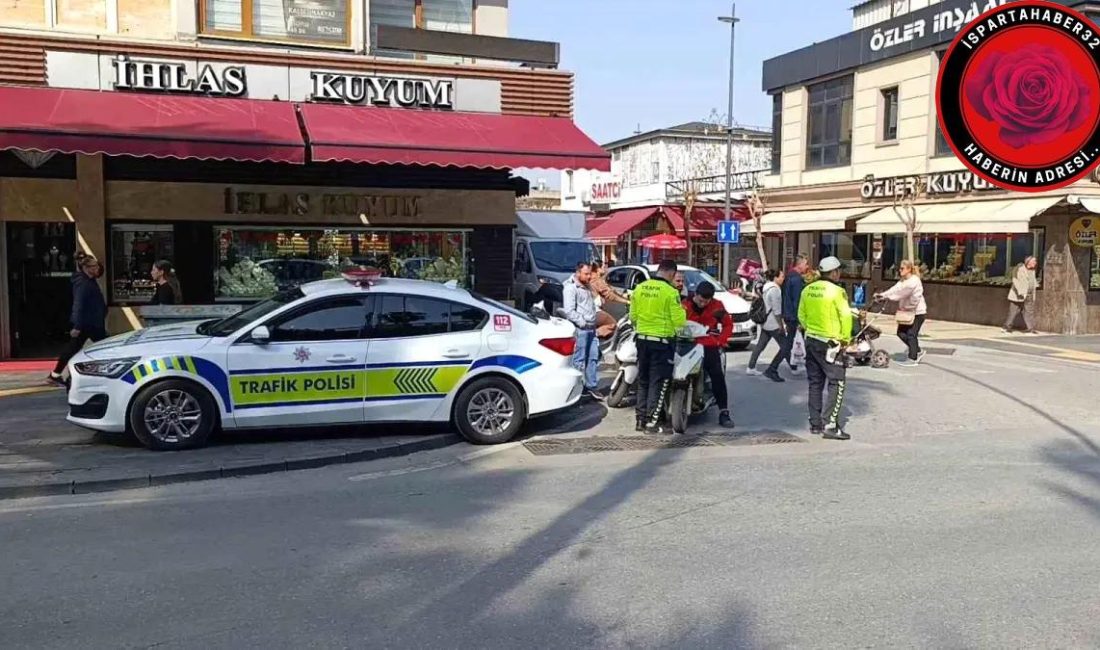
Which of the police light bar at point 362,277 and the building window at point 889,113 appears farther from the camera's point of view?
the building window at point 889,113

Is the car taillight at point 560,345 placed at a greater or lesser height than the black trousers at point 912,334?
greater

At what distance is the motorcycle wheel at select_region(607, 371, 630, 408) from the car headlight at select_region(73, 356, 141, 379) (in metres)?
5.22

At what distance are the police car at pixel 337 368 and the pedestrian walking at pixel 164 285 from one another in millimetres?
3770

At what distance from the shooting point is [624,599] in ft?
15.4

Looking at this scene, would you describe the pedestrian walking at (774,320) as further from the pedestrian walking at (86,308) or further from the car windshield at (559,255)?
the car windshield at (559,255)

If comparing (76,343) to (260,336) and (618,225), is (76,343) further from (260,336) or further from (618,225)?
(618,225)

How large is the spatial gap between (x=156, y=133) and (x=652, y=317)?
6248 mm

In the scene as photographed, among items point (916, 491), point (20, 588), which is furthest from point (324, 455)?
point (916, 491)

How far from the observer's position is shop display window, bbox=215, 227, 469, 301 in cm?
1354

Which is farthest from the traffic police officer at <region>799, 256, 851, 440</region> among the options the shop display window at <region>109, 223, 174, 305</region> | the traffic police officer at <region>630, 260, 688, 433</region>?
the shop display window at <region>109, 223, 174, 305</region>

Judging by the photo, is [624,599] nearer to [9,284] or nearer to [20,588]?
[20,588]

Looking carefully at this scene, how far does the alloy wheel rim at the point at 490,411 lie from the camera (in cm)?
848

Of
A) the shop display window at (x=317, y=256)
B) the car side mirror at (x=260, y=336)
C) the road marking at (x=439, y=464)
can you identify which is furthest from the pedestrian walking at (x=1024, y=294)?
the car side mirror at (x=260, y=336)

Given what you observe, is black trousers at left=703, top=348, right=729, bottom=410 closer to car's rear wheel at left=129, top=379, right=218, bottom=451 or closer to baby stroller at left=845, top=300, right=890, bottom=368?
baby stroller at left=845, top=300, right=890, bottom=368
